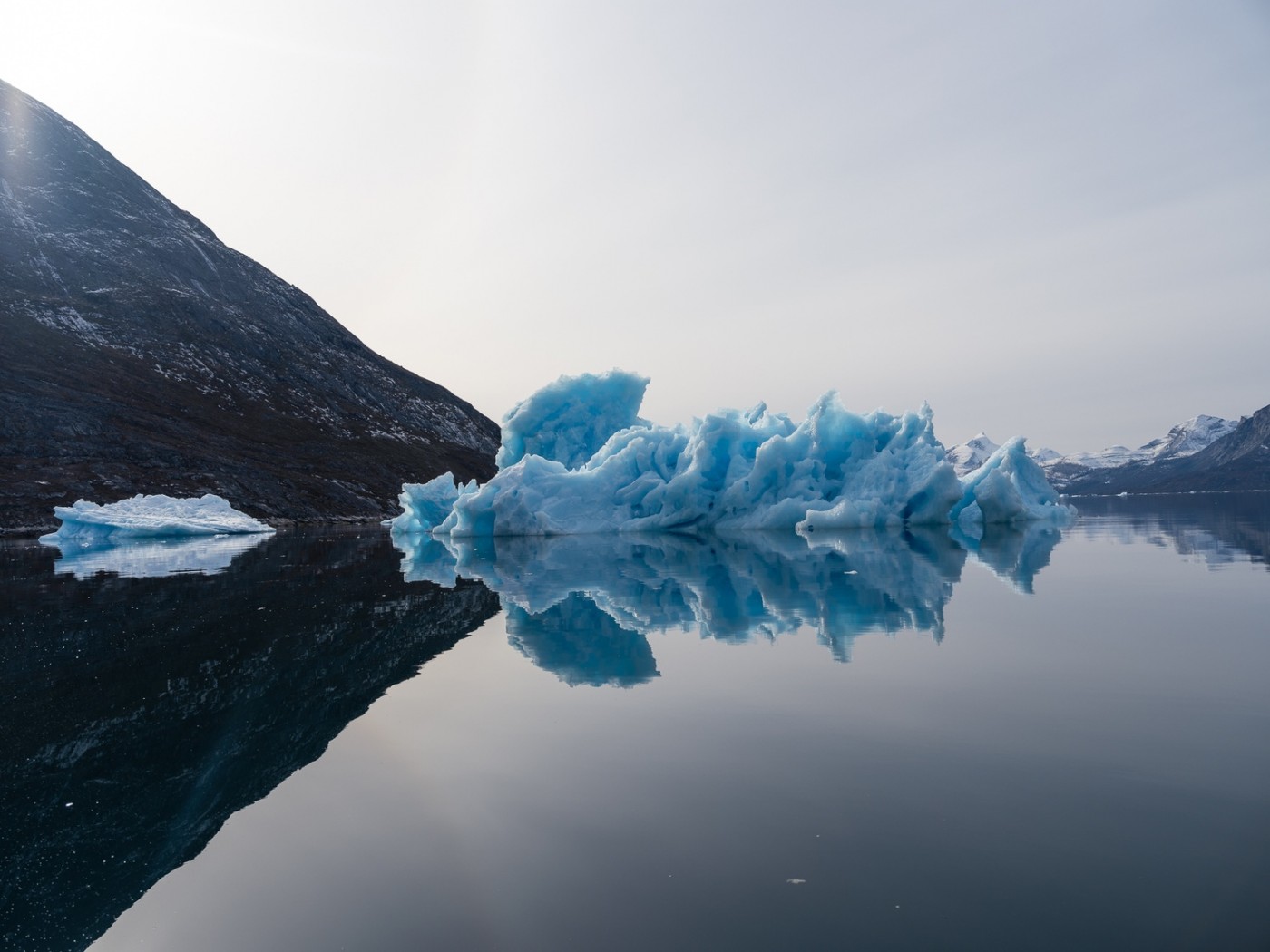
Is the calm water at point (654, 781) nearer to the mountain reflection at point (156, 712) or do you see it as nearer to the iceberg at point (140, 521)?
the mountain reflection at point (156, 712)

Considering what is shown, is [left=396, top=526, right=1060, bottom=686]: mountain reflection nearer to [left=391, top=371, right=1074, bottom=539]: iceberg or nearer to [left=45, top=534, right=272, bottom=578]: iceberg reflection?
[left=391, top=371, right=1074, bottom=539]: iceberg

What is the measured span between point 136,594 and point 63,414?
182 ft

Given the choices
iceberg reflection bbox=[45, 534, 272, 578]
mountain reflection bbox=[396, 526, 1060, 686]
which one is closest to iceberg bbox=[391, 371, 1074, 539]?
mountain reflection bbox=[396, 526, 1060, 686]

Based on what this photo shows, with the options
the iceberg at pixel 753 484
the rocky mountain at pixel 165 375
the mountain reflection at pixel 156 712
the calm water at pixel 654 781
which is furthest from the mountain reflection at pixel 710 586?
the rocky mountain at pixel 165 375

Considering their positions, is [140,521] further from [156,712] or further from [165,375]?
[165,375]

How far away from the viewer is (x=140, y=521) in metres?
40.1

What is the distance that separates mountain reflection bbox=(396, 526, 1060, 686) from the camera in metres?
8.90

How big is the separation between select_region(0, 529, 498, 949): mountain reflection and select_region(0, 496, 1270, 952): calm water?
0.03 metres

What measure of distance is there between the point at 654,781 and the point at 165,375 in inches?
3532

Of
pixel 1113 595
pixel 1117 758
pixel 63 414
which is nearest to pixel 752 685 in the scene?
pixel 1117 758

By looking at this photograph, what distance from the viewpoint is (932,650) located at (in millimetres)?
7723

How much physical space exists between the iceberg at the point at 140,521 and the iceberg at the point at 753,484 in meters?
14.9

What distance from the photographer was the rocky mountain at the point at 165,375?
5825cm

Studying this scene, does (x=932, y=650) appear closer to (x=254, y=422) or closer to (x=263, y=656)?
(x=263, y=656)
